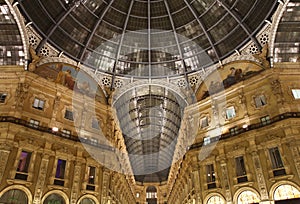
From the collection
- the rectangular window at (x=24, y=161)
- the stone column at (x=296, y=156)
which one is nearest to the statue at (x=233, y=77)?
the stone column at (x=296, y=156)

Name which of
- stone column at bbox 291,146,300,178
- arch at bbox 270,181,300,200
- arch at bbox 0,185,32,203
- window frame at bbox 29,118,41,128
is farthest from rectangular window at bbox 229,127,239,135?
arch at bbox 0,185,32,203

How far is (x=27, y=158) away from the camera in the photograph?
23469mm

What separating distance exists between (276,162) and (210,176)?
24.0 ft

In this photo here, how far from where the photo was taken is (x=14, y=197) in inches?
838

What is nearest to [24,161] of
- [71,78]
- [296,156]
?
[71,78]

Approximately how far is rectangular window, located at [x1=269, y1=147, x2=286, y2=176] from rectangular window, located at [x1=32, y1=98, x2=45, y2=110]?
2563 centimetres

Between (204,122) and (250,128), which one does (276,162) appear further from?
(204,122)

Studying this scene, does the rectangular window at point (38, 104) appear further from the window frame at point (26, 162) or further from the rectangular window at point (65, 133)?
the window frame at point (26, 162)

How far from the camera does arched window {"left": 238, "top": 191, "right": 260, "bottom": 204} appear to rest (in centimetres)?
2302

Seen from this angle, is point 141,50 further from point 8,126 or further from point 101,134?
point 8,126

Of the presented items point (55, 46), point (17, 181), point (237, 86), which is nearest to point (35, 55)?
point (55, 46)

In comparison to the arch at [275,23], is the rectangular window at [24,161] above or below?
below

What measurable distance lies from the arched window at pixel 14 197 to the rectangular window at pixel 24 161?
2.04 m

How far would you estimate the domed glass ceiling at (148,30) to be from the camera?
29.7 m
